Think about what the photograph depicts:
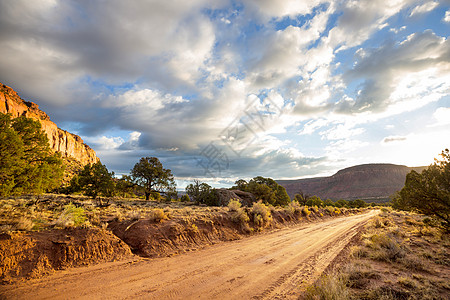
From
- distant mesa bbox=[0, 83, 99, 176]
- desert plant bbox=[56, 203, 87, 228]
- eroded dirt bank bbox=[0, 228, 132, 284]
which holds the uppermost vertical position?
distant mesa bbox=[0, 83, 99, 176]

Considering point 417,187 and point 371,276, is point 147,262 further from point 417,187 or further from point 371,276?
point 417,187

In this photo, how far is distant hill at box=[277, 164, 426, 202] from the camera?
421 ft

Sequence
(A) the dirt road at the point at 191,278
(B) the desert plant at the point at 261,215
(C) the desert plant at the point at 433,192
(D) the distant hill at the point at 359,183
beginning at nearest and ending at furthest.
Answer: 1. (A) the dirt road at the point at 191,278
2. (C) the desert plant at the point at 433,192
3. (B) the desert plant at the point at 261,215
4. (D) the distant hill at the point at 359,183

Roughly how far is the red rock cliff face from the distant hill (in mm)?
164423

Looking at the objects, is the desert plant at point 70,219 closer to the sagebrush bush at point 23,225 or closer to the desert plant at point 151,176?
the sagebrush bush at point 23,225

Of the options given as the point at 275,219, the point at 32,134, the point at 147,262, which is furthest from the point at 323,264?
the point at 32,134

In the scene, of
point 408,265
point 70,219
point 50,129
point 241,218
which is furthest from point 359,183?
point 50,129

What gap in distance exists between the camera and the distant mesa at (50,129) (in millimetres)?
100387

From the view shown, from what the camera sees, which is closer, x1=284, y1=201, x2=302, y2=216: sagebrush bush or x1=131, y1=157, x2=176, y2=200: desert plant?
x1=284, y1=201, x2=302, y2=216: sagebrush bush

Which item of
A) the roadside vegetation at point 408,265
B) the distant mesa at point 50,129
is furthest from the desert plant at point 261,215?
the distant mesa at point 50,129

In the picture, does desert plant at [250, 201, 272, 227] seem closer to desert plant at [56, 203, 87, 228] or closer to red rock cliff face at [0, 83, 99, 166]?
desert plant at [56, 203, 87, 228]

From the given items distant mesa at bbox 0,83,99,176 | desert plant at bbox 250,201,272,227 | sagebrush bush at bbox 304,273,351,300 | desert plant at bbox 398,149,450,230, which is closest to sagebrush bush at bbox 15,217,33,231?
sagebrush bush at bbox 304,273,351,300

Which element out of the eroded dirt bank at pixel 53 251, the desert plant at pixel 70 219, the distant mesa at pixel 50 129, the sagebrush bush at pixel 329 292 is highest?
the distant mesa at pixel 50 129

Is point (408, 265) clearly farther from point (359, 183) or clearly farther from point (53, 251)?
point (359, 183)
